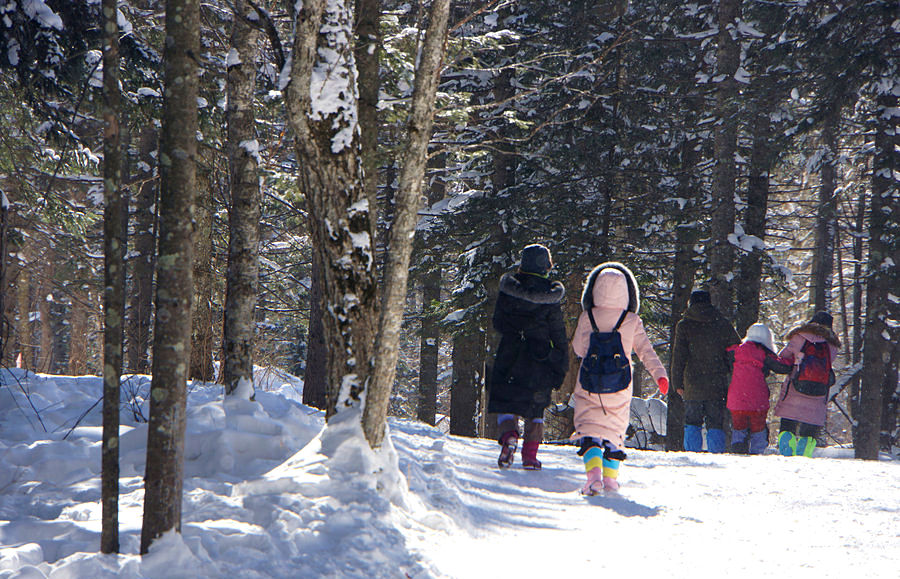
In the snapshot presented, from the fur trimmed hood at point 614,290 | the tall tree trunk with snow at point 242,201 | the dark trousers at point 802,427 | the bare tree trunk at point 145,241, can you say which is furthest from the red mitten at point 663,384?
the bare tree trunk at point 145,241

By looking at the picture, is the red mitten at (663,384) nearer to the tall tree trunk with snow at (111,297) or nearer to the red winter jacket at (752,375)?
the red winter jacket at (752,375)

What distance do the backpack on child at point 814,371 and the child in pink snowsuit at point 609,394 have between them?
4627 mm

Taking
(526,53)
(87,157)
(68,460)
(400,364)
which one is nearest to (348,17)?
(68,460)

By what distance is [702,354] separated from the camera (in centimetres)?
951

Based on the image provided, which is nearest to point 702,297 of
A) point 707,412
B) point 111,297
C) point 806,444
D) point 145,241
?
point 707,412

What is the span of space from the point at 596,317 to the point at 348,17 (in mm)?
3361

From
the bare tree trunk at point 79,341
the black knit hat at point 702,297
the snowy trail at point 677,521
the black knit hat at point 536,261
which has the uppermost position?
the black knit hat at point 536,261

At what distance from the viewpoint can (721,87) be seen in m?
13.0

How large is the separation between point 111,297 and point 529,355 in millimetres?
4440

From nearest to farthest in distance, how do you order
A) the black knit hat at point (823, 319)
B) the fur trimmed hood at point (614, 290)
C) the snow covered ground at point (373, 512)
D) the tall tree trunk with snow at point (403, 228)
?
the snow covered ground at point (373, 512), the tall tree trunk with snow at point (403, 228), the fur trimmed hood at point (614, 290), the black knit hat at point (823, 319)

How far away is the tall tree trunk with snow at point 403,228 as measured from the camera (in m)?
4.51

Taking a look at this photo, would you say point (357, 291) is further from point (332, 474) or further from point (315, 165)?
point (332, 474)

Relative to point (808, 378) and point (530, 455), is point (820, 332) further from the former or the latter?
point (530, 455)

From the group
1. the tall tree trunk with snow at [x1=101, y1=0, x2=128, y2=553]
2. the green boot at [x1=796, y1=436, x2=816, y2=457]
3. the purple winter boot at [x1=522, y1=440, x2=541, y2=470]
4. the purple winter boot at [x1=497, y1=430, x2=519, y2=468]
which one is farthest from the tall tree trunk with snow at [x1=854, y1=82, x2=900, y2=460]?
the tall tree trunk with snow at [x1=101, y1=0, x2=128, y2=553]
